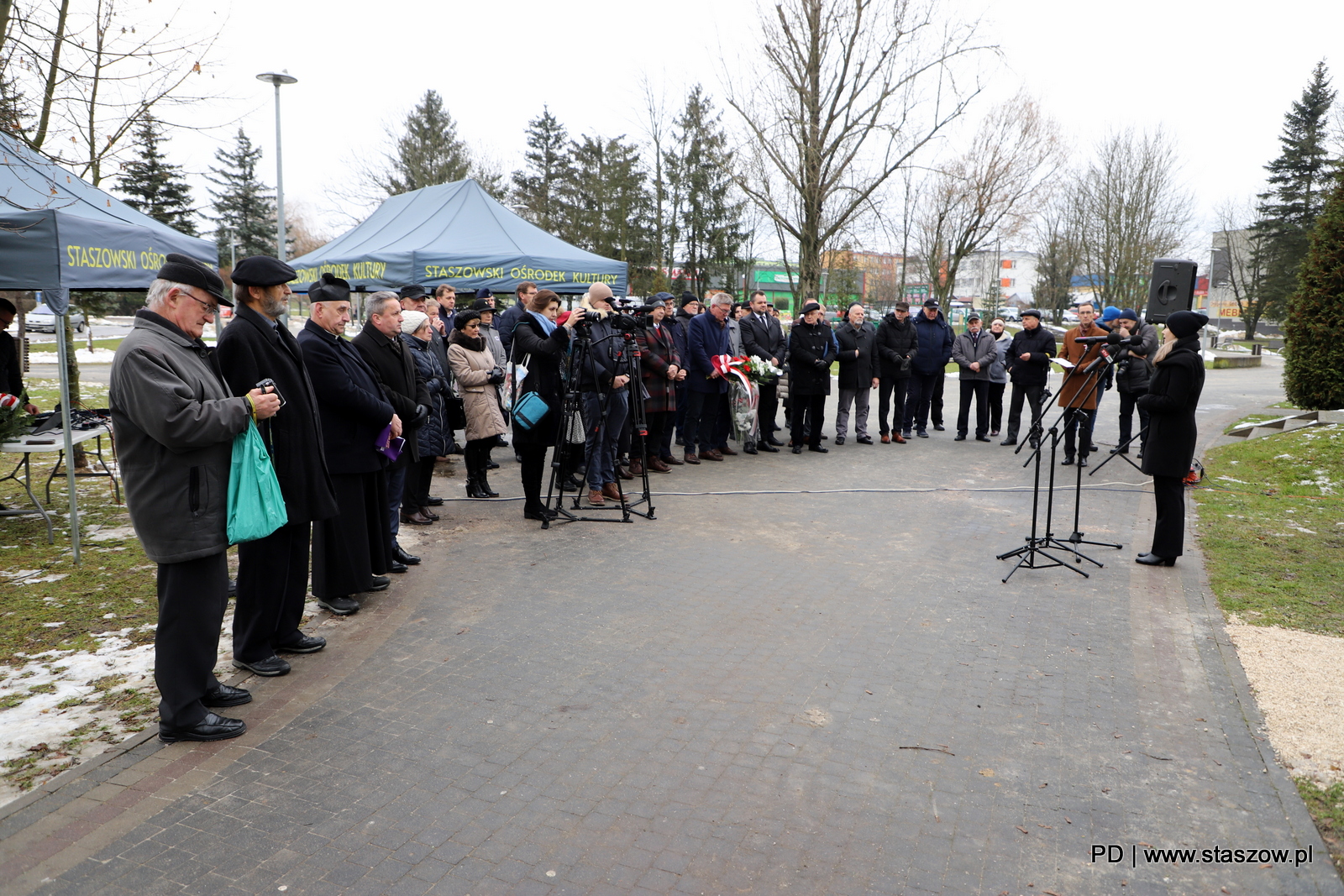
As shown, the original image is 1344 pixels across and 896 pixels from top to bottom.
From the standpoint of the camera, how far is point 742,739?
12.7 feet

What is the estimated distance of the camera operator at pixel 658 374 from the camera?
994 cm

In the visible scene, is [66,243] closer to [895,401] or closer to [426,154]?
[895,401]

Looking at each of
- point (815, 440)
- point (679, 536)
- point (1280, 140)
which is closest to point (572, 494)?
point (679, 536)

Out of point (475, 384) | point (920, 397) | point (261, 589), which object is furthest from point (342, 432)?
point (920, 397)

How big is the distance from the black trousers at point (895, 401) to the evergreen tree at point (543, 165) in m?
35.0

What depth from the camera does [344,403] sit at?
17.4 ft

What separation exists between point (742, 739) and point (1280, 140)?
195 ft

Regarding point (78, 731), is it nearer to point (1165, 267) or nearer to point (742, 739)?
point (742, 739)

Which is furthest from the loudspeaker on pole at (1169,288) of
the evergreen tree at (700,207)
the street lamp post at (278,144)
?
the evergreen tree at (700,207)

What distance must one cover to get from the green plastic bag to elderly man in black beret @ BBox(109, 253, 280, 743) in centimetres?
4

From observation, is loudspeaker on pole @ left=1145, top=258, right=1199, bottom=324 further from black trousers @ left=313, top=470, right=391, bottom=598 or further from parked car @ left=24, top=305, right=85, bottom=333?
parked car @ left=24, top=305, right=85, bottom=333

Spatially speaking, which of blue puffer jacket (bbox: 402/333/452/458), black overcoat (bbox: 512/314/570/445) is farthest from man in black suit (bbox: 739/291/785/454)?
blue puffer jacket (bbox: 402/333/452/458)

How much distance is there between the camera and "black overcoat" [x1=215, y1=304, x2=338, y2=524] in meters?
4.32

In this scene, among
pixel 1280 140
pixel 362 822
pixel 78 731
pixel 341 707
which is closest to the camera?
pixel 362 822
